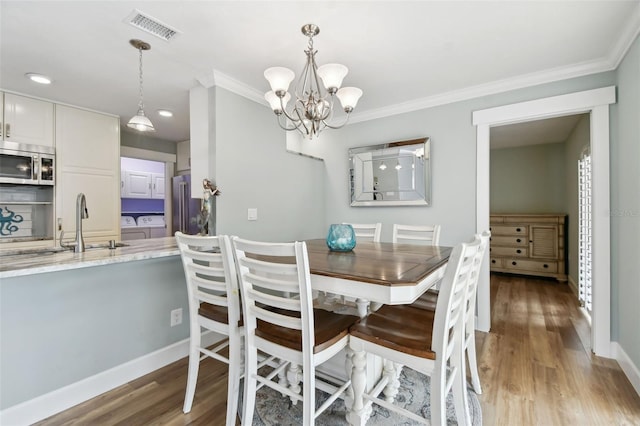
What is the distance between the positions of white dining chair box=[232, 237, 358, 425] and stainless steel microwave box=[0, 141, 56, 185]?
2.95 meters

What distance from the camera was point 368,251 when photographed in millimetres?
2047

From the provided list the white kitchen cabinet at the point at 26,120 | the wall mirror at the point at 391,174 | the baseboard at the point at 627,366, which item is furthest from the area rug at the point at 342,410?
the white kitchen cabinet at the point at 26,120

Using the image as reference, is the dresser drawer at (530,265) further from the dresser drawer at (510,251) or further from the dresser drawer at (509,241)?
the dresser drawer at (509,241)

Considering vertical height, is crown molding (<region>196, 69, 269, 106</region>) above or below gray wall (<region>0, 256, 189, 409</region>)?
above

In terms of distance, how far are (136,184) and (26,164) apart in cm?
216

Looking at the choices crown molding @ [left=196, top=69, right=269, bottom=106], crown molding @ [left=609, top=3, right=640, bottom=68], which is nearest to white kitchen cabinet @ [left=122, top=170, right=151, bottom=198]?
crown molding @ [left=196, top=69, right=269, bottom=106]

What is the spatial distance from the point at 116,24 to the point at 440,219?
10.2 ft

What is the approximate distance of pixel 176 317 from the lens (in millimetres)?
2295

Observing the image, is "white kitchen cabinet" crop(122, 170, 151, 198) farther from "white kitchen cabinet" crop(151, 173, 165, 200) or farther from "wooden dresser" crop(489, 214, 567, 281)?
"wooden dresser" crop(489, 214, 567, 281)

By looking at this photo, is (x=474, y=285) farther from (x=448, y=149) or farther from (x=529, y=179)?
(x=529, y=179)

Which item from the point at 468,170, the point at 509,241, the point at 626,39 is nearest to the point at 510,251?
the point at 509,241

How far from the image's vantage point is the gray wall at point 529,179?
16.7ft

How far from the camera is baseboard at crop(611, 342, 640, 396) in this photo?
1.88 metres

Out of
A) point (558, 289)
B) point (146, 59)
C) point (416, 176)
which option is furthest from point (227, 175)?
point (558, 289)
